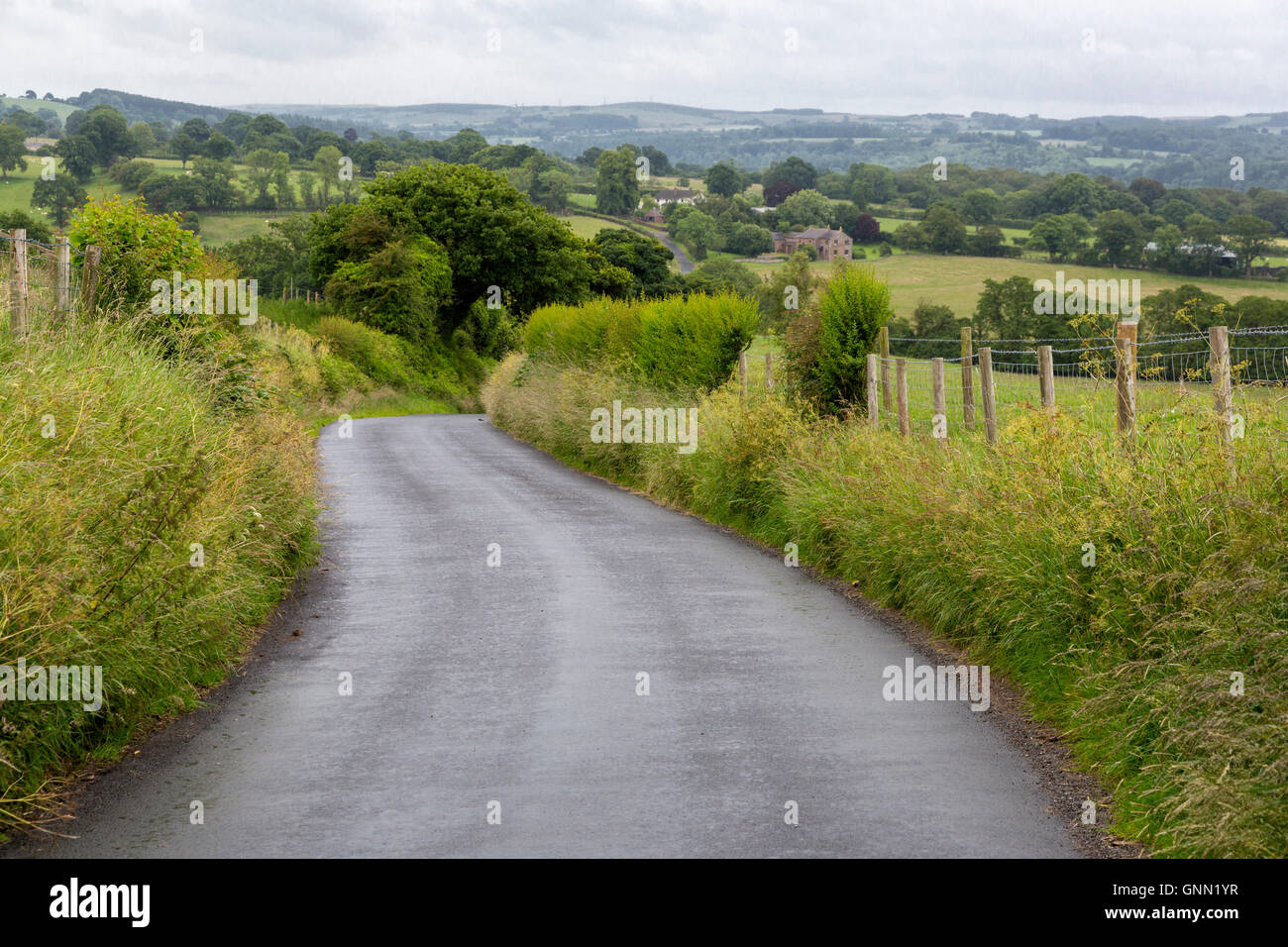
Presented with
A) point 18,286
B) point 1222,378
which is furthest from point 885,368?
point 18,286

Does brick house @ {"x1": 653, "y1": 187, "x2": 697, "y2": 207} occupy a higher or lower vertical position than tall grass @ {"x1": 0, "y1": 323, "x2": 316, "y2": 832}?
higher

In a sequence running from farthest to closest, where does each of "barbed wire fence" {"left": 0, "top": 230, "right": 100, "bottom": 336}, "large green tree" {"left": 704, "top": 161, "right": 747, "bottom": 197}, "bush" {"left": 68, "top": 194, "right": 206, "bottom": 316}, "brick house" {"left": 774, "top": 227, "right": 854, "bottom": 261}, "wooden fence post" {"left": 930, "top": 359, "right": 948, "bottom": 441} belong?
"large green tree" {"left": 704, "top": 161, "right": 747, "bottom": 197}, "brick house" {"left": 774, "top": 227, "right": 854, "bottom": 261}, "bush" {"left": 68, "top": 194, "right": 206, "bottom": 316}, "wooden fence post" {"left": 930, "top": 359, "right": 948, "bottom": 441}, "barbed wire fence" {"left": 0, "top": 230, "right": 100, "bottom": 336}

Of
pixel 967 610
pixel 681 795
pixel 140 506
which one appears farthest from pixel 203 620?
pixel 967 610

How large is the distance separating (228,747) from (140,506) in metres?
1.88

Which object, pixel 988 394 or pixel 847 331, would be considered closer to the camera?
pixel 988 394

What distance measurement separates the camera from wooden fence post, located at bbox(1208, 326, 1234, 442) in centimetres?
814

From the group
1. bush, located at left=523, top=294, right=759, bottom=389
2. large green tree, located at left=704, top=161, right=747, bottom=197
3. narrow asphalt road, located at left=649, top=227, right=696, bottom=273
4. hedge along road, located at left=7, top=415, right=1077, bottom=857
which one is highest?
large green tree, located at left=704, top=161, right=747, bottom=197

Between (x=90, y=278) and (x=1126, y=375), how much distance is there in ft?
35.7

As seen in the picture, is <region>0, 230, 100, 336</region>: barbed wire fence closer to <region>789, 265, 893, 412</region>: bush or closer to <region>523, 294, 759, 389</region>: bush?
<region>789, 265, 893, 412</region>: bush

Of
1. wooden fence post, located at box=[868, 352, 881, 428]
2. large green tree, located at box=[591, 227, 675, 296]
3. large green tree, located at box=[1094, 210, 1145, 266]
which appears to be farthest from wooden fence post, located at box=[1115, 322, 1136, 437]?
large green tree, located at box=[591, 227, 675, 296]

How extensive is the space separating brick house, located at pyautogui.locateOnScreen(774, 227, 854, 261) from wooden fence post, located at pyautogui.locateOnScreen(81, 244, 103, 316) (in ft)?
360

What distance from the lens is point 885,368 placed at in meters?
16.7

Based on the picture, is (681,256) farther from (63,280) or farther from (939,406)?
(63,280)

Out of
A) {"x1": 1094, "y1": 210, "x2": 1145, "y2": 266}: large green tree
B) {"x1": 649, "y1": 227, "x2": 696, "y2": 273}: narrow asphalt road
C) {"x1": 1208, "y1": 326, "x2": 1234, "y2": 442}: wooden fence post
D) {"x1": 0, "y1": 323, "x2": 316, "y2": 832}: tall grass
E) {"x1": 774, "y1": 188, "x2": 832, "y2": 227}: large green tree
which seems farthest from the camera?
{"x1": 774, "y1": 188, "x2": 832, "y2": 227}: large green tree
